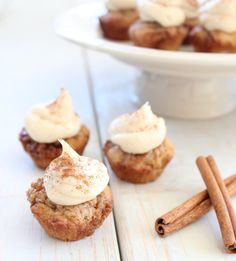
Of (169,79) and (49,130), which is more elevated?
(49,130)

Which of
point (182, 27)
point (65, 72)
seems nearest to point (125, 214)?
point (182, 27)

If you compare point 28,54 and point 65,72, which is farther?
point 28,54

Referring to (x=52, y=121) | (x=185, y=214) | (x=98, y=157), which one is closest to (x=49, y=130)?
(x=52, y=121)

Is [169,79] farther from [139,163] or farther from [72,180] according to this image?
[72,180]

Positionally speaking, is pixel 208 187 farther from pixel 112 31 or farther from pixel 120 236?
pixel 112 31

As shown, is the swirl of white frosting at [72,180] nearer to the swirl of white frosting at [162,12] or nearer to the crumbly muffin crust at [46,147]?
the crumbly muffin crust at [46,147]

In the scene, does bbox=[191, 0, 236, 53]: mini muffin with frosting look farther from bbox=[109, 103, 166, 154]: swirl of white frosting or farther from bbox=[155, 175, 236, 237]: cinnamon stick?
bbox=[155, 175, 236, 237]: cinnamon stick
